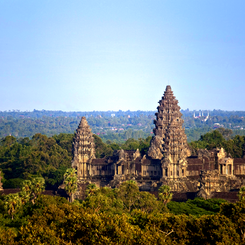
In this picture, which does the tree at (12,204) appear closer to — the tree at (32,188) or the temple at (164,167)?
the tree at (32,188)

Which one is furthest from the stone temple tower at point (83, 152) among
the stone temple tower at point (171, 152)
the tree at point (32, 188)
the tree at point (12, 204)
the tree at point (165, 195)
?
the tree at point (12, 204)

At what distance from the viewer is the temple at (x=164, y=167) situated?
103 m

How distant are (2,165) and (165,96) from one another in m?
39.8

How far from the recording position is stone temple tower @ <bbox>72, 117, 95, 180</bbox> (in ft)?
381

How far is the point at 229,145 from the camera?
13912 cm

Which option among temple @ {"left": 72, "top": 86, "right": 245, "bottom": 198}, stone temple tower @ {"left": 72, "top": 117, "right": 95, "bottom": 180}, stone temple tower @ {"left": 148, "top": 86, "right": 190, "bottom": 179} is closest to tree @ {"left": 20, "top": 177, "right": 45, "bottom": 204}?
temple @ {"left": 72, "top": 86, "right": 245, "bottom": 198}

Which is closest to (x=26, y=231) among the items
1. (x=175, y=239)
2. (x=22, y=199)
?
(x=175, y=239)

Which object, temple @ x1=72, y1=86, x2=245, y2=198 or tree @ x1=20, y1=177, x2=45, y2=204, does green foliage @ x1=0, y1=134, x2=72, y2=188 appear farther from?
tree @ x1=20, y1=177, x2=45, y2=204

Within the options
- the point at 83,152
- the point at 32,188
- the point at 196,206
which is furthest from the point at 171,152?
the point at 32,188

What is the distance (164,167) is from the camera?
10594 centimetres

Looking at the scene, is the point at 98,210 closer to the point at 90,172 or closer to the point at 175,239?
the point at 175,239

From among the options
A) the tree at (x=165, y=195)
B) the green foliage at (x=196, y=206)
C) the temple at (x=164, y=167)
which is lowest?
the green foliage at (x=196, y=206)

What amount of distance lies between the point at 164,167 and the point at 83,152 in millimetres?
18995

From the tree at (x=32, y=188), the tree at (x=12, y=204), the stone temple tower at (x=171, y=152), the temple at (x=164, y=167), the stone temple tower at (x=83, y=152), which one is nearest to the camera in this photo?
the tree at (x=12, y=204)
